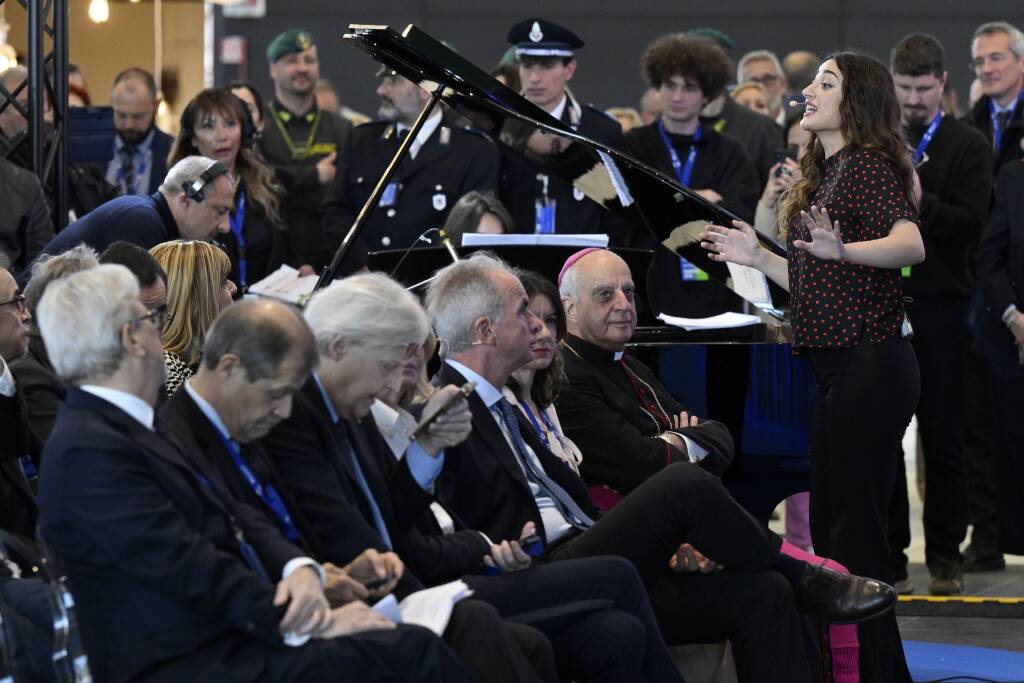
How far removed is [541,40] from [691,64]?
0.61 meters

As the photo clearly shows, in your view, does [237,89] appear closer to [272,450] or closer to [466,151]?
[466,151]

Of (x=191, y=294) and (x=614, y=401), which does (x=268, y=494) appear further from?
(x=614, y=401)

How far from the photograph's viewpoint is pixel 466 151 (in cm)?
675

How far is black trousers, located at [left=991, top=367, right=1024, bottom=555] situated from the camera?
633 centimetres

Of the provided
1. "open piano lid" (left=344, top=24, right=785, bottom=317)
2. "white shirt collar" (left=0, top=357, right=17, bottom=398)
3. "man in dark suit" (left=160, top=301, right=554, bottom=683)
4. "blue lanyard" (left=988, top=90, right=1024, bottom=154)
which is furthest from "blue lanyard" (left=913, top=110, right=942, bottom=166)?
"white shirt collar" (left=0, top=357, right=17, bottom=398)

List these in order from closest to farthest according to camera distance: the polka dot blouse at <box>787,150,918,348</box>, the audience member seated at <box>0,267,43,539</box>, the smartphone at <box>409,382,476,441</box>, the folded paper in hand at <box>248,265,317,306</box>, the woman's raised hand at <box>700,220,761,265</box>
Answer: the smartphone at <box>409,382,476,441</box> → the audience member seated at <box>0,267,43,539</box> → the polka dot blouse at <box>787,150,918,348</box> → the woman's raised hand at <box>700,220,761,265</box> → the folded paper in hand at <box>248,265,317,306</box>

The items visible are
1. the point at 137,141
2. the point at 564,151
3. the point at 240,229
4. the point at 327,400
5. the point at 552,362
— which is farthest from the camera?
the point at 137,141

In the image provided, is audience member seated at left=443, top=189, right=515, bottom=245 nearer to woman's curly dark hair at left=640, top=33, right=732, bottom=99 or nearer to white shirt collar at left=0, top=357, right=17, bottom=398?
woman's curly dark hair at left=640, top=33, right=732, bottom=99

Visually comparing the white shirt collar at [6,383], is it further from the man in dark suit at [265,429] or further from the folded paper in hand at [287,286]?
the folded paper in hand at [287,286]

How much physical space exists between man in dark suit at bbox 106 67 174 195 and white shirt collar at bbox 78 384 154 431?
4.60 m

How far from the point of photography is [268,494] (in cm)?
317

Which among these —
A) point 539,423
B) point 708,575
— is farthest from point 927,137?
point 708,575

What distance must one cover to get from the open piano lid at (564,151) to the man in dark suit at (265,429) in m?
1.57

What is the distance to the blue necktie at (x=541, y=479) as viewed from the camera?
13.0 ft
